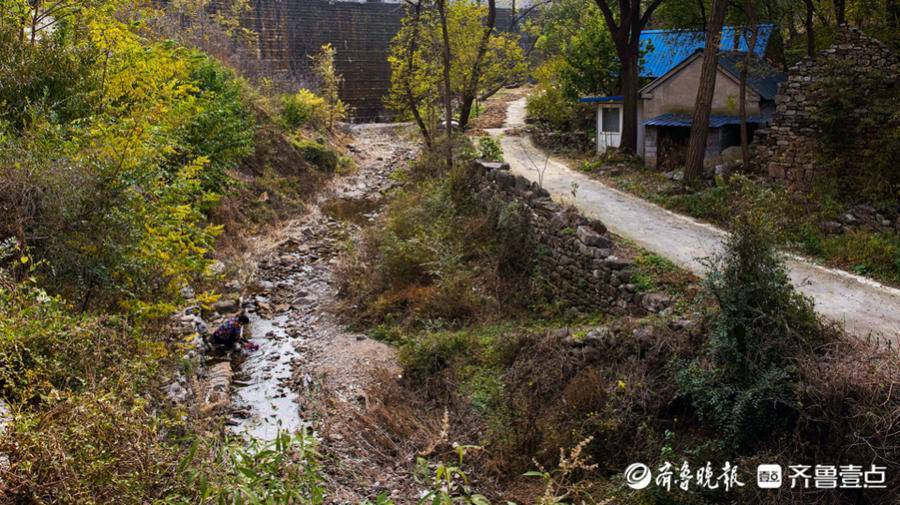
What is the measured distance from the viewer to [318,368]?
34.2ft

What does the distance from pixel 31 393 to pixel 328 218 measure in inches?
567

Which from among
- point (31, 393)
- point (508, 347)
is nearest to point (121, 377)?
point (31, 393)

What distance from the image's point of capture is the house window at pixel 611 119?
19.8 meters

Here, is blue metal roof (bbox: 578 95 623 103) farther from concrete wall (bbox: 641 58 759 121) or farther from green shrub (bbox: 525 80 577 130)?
green shrub (bbox: 525 80 577 130)

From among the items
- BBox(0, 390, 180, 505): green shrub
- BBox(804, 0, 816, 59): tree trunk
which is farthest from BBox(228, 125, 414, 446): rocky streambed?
BBox(804, 0, 816, 59): tree trunk

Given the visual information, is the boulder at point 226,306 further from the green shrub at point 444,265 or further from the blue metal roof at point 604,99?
the blue metal roof at point 604,99

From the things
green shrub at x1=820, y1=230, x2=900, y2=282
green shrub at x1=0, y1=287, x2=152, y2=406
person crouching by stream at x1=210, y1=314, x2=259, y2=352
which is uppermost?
green shrub at x1=0, y1=287, x2=152, y2=406

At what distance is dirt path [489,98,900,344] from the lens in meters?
8.18

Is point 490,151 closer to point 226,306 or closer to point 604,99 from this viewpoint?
point 604,99

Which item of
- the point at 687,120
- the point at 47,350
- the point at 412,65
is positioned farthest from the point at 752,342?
the point at 412,65

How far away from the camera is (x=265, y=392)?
978 centimetres

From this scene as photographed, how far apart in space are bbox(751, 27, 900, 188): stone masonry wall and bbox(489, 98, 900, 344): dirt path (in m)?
2.29

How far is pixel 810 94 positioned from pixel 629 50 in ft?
20.5

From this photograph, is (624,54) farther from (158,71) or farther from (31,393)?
(31,393)
